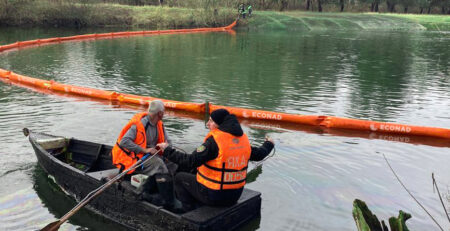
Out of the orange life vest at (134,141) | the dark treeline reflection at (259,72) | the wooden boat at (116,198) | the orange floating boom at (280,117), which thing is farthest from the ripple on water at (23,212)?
the dark treeline reflection at (259,72)

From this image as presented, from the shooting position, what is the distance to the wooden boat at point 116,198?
664 cm

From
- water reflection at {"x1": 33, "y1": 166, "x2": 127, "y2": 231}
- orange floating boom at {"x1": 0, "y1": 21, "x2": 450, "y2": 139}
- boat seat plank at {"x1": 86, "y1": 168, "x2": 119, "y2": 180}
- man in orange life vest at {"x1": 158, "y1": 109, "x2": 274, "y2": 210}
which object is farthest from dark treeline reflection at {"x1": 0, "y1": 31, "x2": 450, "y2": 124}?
man in orange life vest at {"x1": 158, "y1": 109, "x2": 274, "y2": 210}

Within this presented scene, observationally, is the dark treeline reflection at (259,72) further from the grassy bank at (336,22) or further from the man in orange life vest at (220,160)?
the grassy bank at (336,22)

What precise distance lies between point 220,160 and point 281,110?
10.2 m

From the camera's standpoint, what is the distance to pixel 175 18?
186 feet

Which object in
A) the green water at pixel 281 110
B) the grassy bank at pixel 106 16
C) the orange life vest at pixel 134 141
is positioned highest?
the grassy bank at pixel 106 16

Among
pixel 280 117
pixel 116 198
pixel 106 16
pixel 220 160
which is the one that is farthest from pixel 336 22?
pixel 220 160

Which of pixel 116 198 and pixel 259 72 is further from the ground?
pixel 259 72

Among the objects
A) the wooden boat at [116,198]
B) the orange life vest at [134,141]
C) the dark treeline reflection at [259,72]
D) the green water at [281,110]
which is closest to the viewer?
the wooden boat at [116,198]

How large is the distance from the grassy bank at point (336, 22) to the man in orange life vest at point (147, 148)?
53.2 m

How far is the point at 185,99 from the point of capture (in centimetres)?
1767

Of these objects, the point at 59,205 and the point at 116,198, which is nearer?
the point at 116,198

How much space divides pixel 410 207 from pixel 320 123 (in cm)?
581

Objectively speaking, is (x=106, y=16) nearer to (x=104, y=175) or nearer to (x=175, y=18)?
(x=175, y=18)
